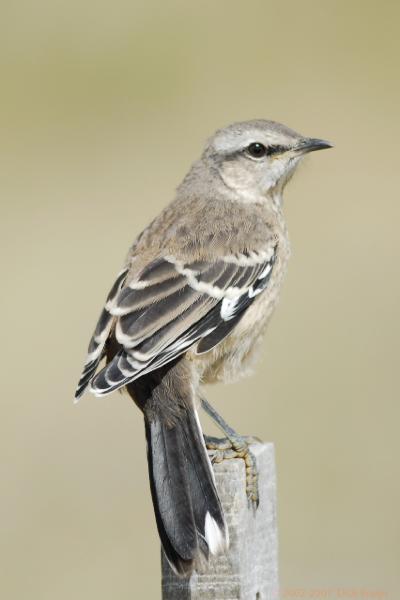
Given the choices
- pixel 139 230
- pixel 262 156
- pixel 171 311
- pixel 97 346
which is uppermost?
pixel 139 230

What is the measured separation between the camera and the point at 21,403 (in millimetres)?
9703

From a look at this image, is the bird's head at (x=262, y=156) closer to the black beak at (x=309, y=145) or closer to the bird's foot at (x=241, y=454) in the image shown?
the black beak at (x=309, y=145)

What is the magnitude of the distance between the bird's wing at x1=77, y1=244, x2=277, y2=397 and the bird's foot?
1.28 ft

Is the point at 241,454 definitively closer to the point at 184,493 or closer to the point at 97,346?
the point at 184,493

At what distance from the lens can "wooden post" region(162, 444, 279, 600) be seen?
12.0ft

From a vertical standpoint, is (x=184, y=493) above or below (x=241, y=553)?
above

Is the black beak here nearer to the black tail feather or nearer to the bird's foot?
the bird's foot

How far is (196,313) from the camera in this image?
497cm

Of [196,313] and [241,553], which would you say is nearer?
[241,553]

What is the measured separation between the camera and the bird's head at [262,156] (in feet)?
20.4

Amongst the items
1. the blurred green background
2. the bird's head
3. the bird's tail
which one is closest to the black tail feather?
the bird's tail

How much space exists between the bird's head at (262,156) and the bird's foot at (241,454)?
1640 millimetres

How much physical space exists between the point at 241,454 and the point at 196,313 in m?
0.84

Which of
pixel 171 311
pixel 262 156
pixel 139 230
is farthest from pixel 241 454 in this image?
pixel 139 230
